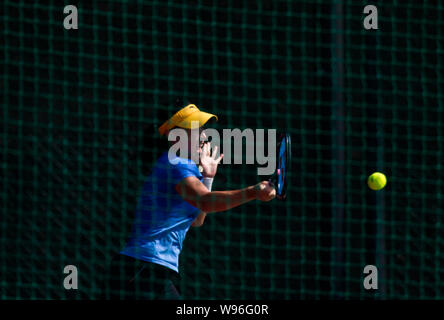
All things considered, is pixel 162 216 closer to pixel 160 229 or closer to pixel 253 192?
pixel 160 229

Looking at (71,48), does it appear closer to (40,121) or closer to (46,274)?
(40,121)

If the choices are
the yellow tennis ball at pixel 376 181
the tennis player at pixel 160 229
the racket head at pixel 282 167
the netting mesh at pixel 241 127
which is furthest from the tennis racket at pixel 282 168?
the netting mesh at pixel 241 127

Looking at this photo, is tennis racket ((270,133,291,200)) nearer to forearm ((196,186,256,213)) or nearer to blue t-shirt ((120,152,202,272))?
forearm ((196,186,256,213))

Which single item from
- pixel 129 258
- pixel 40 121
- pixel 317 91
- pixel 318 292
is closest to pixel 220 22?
pixel 317 91

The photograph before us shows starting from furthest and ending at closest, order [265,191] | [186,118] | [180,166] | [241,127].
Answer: [241,127] < [186,118] < [180,166] < [265,191]

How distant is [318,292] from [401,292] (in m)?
0.53

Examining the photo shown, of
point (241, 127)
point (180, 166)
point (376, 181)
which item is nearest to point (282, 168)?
point (180, 166)

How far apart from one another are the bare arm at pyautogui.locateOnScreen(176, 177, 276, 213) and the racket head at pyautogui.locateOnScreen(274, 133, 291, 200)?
0.09 m

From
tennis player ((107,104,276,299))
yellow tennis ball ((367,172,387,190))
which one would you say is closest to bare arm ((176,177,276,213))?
tennis player ((107,104,276,299))

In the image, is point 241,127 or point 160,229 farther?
point 241,127

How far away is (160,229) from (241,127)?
1896 mm

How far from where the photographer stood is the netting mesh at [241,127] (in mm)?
6758

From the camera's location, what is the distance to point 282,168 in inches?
193

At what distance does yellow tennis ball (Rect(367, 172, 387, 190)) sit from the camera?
637 centimetres
